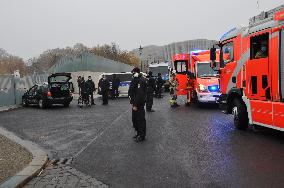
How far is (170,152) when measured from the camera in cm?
923

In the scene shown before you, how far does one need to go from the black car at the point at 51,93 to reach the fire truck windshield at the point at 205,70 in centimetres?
733

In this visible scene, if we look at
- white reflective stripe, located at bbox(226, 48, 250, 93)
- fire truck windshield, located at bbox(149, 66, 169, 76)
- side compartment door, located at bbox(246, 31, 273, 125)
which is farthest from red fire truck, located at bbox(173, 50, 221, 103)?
fire truck windshield, located at bbox(149, 66, 169, 76)

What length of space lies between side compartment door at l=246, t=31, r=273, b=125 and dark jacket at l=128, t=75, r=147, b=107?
9.44ft

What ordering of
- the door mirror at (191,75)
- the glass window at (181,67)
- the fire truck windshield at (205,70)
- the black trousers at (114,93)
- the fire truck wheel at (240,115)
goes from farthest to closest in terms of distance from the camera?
the black trousers at (114,93)
the glass window at (181,67)
the door mirror at (191,75)
the fire truck windshield at (205,70)
the fire truck wheel at (240,115)

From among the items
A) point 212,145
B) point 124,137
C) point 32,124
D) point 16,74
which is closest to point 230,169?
point 212,145

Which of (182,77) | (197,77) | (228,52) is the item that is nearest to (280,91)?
(228,52)

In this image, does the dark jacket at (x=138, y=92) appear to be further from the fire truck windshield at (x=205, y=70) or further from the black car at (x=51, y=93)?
the black car at (x=51, y=93)

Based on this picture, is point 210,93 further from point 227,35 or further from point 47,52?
point 47,52

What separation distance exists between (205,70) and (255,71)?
9791 mm

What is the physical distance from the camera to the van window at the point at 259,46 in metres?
10.6

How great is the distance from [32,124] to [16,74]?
12371mm

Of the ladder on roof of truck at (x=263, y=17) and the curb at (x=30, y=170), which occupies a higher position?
the ladder on roof of truck at (x=263, y=17)

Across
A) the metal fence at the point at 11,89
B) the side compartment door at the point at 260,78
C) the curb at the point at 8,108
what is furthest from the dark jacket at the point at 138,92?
the metal fence at the point at 11,89

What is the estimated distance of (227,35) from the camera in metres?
13.3
